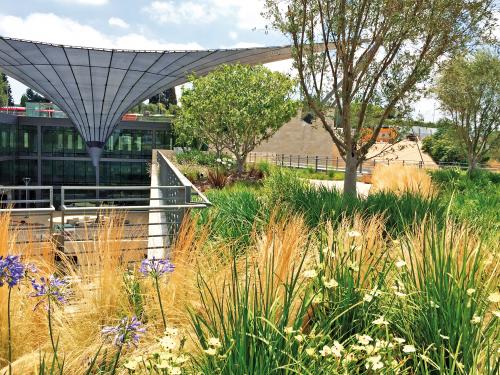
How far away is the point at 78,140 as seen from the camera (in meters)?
42.0

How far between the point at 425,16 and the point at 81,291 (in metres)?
7.43

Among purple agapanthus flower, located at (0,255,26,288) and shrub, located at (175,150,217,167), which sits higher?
shrub, located at (175,150,217,167)

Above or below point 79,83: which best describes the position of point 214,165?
below

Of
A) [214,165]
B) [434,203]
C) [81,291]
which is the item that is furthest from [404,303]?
[214,165]

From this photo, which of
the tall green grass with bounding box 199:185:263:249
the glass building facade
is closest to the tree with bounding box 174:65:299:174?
the tall green grass with bounding box 199:185:263:249

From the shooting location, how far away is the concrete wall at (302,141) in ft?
132

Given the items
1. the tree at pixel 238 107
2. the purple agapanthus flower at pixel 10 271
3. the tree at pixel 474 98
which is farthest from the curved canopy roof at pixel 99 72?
the purple agapanthus flower at pixel 10 271

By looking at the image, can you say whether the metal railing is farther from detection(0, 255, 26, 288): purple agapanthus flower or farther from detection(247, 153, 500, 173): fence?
detection(247, 153, 500, 173): fence

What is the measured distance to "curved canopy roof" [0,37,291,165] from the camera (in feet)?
96.2

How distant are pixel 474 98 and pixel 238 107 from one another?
32.8 feet

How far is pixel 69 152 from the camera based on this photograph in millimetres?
41812

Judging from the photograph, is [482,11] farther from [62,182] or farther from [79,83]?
[62,182]

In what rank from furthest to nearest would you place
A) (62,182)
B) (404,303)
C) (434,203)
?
(62,182) → (434,203) → (404,303)

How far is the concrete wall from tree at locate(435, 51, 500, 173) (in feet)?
62.6
